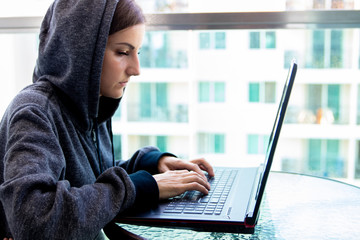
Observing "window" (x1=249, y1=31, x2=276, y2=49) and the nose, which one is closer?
the nose

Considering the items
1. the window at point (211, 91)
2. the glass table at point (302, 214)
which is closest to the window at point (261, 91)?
the window at point (211, 91)

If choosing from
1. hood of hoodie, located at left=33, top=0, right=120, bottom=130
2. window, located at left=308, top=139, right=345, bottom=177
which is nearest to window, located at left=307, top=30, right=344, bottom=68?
window, located at left=308, top=139, right=345, bottom=177

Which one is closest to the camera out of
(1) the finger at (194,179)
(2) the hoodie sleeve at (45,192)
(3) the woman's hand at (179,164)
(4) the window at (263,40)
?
(2) the hoodie sleeve at (45,192)

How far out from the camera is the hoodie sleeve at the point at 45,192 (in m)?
0.73

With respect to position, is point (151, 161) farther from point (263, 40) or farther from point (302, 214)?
point (263, 40)

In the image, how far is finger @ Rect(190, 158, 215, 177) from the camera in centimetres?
117

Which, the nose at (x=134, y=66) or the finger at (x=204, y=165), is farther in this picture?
the finger at (x=204, y=165)

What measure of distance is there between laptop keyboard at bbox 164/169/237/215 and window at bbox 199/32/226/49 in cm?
93

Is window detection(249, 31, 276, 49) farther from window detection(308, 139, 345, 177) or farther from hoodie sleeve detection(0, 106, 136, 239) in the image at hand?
hoodie sleeve detection(0, 106, 136, 239)

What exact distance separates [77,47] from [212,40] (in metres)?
1.04

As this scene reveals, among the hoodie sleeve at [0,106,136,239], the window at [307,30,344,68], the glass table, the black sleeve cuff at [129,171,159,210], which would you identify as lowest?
the glass table

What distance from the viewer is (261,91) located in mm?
1950

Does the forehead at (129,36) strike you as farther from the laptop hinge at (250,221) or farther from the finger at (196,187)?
the laptop hinge at (250,221)

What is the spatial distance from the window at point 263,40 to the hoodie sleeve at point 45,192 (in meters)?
1.18
